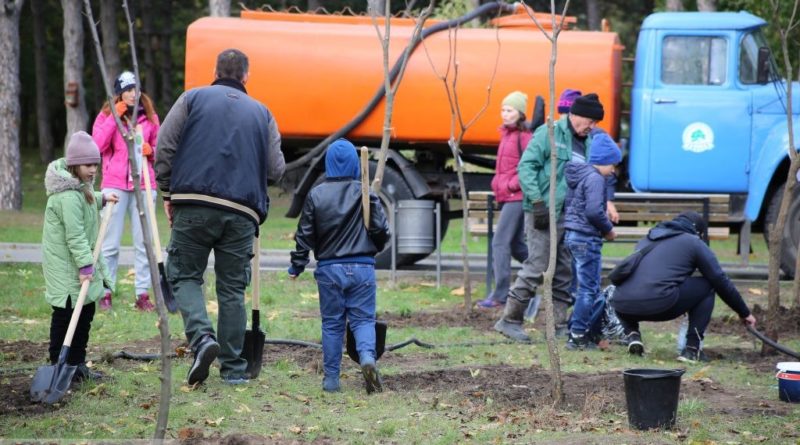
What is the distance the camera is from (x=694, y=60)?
12391 mm

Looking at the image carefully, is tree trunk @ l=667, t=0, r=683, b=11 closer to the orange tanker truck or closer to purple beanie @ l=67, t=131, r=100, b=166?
the orange tanker truck

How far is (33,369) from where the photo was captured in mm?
6930

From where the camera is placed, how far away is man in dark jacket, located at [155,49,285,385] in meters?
6.37

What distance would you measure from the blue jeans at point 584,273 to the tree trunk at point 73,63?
17.6 m

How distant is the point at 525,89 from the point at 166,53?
79.0ft

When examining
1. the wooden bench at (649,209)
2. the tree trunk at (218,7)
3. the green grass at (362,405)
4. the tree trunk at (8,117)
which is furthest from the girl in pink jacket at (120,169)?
the tree trunk at (218,7)

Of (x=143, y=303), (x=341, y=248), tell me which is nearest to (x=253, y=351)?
(x=341, y=248)

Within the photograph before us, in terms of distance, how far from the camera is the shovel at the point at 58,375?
19.6 ft

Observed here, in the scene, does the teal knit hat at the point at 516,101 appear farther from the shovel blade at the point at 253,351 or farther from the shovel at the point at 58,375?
the shovel at the point at 58,375

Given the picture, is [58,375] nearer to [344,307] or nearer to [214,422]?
[214,422]

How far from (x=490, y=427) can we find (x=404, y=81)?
7.29 meters

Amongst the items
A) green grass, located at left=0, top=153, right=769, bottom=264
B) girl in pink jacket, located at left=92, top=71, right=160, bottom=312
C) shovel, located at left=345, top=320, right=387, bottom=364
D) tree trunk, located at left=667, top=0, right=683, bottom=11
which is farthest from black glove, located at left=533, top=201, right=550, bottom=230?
tree trunk, located at left=667, top=0, right=683, bottom=11

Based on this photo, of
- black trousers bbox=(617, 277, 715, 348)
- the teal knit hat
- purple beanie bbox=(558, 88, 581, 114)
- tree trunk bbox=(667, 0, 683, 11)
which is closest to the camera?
black trousers bbox=(617, 277, 715, 348)

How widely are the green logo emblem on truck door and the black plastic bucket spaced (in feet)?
23.1
